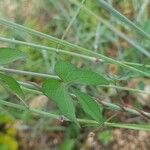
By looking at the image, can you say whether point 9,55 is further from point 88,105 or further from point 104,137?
point 104,137

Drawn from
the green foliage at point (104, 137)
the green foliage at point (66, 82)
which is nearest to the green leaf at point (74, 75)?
the green foliage at point (66, 82)

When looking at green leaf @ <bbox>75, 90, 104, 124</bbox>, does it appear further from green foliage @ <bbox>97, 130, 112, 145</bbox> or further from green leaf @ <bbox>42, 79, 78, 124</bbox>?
green foliage @ <bbox>97, 130, 112, 145</bbox>

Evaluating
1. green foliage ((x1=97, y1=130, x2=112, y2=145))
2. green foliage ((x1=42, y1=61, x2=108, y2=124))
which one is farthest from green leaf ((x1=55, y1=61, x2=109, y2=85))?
green foliage ((x1=97, y1=130, x2=112, y2=145))

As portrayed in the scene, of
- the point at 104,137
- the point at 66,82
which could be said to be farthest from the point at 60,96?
the point at 104,137

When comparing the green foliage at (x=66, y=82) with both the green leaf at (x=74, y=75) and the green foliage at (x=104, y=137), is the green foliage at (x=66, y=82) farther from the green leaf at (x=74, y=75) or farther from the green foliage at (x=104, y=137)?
the green foliage at (x=104, y=137)

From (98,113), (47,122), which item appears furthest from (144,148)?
(98,113)

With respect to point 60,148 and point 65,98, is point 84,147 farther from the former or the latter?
point 65,98
